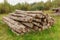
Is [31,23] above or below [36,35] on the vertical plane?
above

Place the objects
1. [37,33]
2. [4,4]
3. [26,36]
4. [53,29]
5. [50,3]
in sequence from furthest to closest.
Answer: [50,3]
[4,4]
[53,29]
[37,33]
[26,36]

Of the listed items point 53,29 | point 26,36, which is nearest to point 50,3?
point 53,29

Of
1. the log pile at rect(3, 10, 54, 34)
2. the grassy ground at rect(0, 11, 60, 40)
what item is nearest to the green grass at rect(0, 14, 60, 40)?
the grassy ground at rect(0, 11, 60, 40)

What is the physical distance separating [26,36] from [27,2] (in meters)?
13.0

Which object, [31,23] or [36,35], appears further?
[31,23]

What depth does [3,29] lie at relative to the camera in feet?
29.0

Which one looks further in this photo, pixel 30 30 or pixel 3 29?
pixel 3 29

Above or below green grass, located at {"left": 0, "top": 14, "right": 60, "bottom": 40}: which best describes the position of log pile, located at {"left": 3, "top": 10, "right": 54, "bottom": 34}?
above

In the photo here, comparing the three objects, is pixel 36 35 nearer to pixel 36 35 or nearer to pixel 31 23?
pixel 36 35

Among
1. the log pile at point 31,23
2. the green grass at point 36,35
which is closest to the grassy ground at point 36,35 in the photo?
the green grass at point 36,35

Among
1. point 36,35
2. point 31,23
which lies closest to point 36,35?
point 36,35

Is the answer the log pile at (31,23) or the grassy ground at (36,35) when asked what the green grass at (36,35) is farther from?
the log pile at (31,23)

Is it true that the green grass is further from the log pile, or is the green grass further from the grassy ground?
the log pile

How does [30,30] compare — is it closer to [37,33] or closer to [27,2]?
[37,33]
